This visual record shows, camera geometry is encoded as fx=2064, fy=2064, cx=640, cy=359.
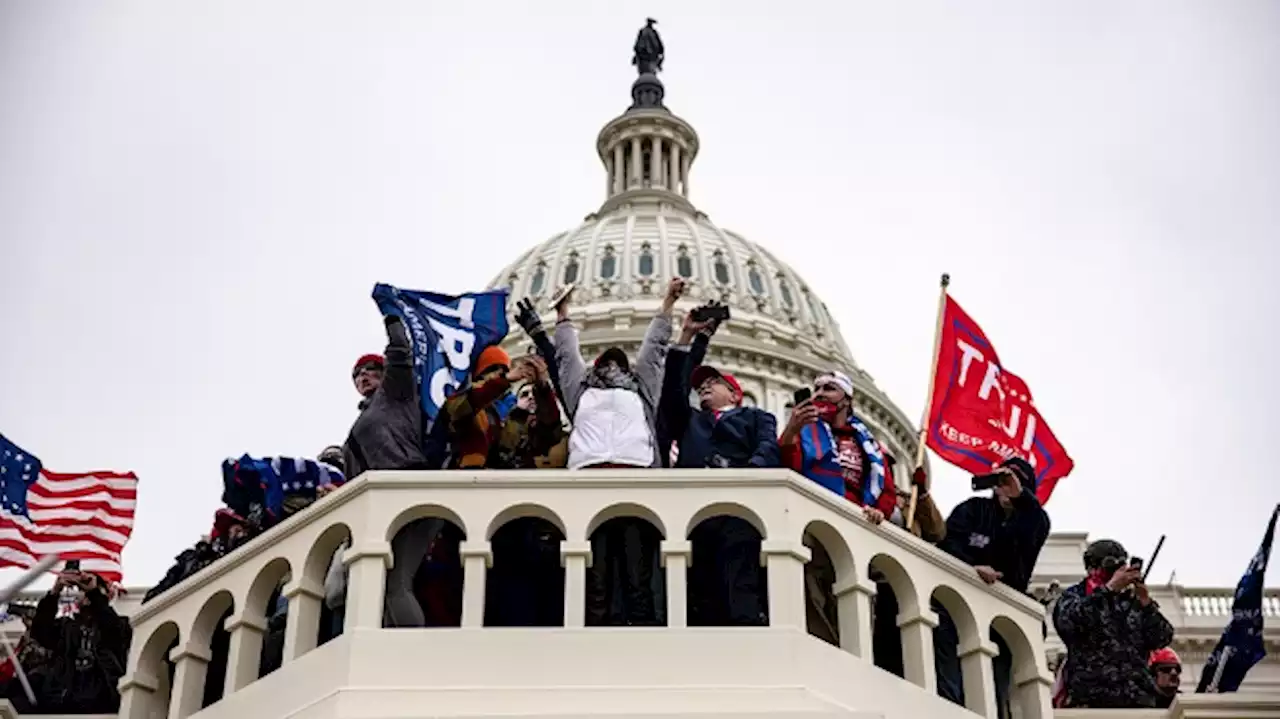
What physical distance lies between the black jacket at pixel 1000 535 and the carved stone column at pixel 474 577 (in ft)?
11.5

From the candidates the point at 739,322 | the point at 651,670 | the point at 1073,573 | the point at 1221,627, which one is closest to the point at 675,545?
the point at 651,670

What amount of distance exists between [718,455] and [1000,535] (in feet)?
6.97

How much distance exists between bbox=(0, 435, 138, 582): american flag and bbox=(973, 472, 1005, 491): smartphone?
31.7 feet

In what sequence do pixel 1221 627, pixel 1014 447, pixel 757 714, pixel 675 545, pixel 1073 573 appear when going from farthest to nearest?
pixel 1073 573 → pixel 1221 627 → pixel 1014 447 → pixel 675 545 → pixel 757 714

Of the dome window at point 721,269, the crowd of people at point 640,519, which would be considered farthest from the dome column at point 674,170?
the crowd of people at point 640,519

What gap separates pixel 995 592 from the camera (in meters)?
14.7

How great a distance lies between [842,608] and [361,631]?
10.6ft

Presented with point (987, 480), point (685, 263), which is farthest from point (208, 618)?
point (685, 263)

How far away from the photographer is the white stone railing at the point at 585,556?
1349 cm

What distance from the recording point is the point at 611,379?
1465cm

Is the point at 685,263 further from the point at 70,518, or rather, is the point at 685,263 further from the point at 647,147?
the point at 70,518

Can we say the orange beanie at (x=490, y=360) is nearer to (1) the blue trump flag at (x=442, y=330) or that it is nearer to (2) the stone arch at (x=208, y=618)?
(1) the blue trump flag at (x=442, y=330)

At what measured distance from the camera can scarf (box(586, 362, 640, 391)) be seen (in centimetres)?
1461

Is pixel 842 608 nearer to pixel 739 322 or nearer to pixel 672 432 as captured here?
pixel 672 432
